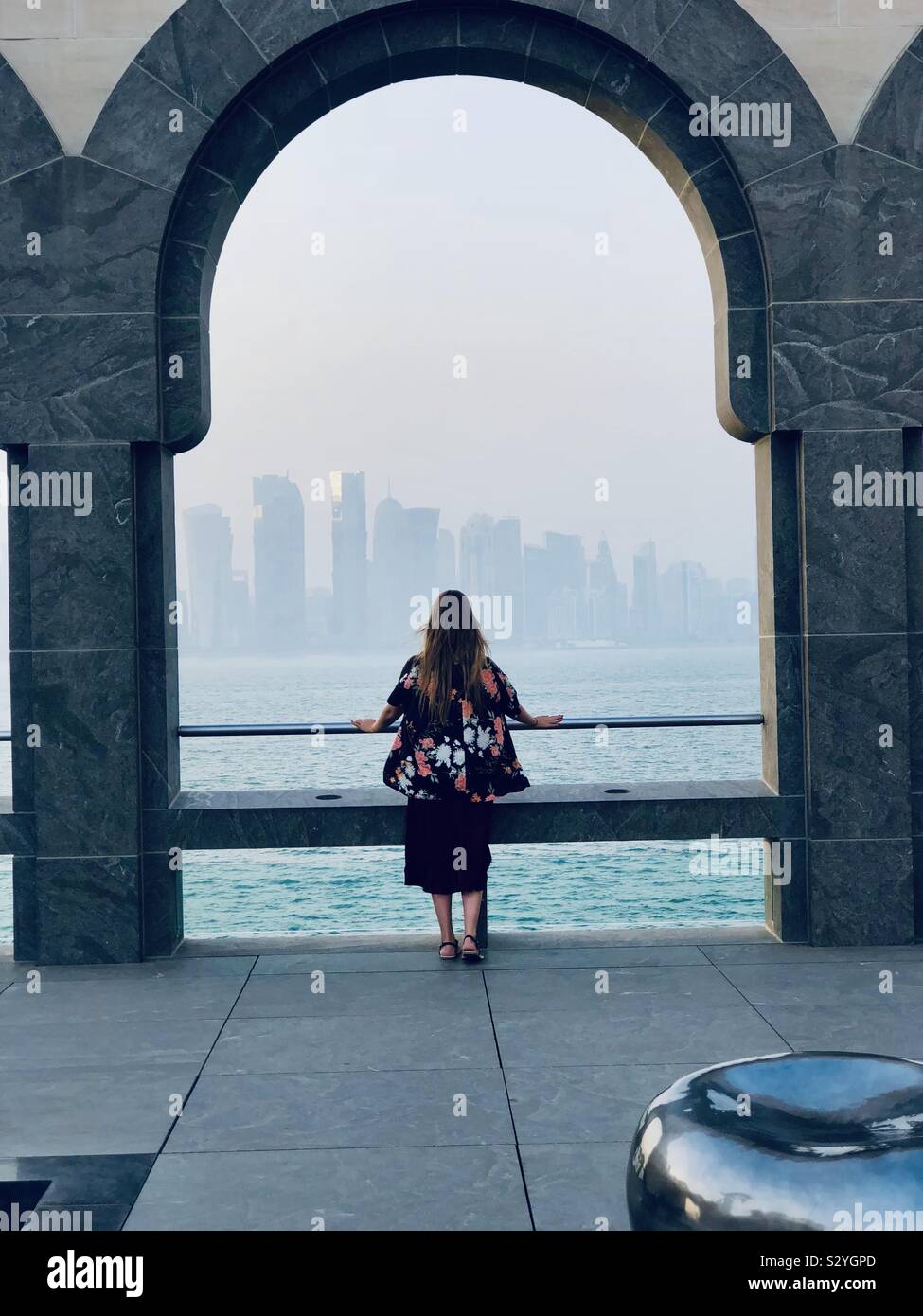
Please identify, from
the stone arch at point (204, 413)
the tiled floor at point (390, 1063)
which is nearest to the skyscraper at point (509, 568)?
the stone arch at point (204, 413)

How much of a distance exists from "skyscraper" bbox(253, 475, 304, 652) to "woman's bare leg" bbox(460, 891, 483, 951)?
9141 centimetres

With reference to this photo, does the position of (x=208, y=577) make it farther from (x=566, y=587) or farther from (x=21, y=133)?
(x=21, y=133)

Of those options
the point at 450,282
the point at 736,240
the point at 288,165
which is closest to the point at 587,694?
the point at 450,282

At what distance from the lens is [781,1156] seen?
2.72 m

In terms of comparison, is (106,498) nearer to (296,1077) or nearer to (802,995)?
(296,1077)

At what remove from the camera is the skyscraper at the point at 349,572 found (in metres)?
104

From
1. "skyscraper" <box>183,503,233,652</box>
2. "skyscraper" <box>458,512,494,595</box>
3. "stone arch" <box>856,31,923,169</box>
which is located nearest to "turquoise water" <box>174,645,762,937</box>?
"skyscraper" <box>183,503,233,652</box>

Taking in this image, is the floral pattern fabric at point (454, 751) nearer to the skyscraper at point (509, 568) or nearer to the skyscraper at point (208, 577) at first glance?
the skyscraper at point (509, 568)

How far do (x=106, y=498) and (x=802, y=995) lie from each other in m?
4.26

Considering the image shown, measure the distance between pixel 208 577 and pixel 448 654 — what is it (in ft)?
346

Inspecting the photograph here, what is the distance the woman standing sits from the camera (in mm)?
6574

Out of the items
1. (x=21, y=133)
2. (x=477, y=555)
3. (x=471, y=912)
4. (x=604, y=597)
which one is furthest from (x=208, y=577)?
(x=471, y=912)

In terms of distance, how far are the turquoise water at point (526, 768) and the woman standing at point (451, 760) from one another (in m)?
6.61
